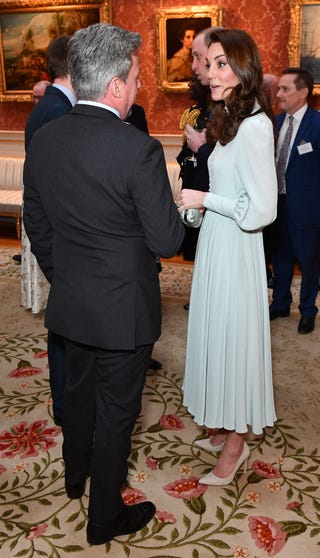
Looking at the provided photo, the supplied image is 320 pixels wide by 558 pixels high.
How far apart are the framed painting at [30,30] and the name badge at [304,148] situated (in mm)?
3960

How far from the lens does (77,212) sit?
1905 millimetres

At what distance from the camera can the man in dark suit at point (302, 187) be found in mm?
4500

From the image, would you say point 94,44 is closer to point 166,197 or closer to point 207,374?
point 166,197

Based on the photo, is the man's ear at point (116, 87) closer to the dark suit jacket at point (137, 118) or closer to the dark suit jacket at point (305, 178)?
the dark suit jacket at point (137, 118)

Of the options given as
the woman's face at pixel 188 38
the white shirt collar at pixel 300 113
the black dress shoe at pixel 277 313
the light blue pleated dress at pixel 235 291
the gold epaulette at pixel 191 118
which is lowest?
the black dress shoe at pixel 277 313

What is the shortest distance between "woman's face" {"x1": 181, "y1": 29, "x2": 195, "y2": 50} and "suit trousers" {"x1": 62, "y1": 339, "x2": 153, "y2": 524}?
5503mm

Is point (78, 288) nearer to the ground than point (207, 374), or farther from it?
farther from it

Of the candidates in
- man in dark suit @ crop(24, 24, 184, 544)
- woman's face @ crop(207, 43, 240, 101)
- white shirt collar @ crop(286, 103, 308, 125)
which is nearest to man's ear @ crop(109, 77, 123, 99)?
man in dark suit @ crop(24, 24, 184, 544)

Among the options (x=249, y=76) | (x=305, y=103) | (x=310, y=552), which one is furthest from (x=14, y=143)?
(x=310, y=552)

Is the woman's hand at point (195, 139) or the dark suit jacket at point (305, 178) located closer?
the woman's hand at point (195, 139)

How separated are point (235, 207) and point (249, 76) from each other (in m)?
0.52

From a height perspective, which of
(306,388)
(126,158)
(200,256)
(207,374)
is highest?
(126,158)

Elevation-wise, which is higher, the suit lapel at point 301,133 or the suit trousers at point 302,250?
the suit lapel at point 301,133

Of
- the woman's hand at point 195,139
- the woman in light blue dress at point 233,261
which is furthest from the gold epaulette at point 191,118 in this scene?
the woman in light blue dress at point 233,261
